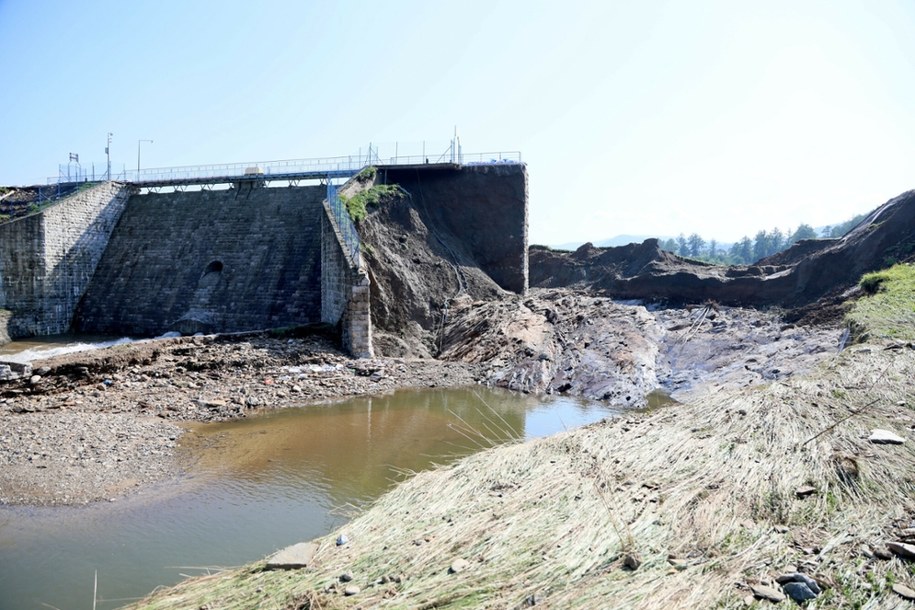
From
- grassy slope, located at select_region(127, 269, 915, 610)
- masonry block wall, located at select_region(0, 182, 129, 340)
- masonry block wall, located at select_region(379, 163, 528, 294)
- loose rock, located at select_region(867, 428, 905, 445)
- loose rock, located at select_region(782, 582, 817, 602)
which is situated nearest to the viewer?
loose rock, located at select_region(782, 582, 817, 602)

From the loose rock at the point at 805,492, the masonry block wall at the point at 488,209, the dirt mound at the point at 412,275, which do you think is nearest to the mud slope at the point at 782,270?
the masonry block wall at the point at 488,209

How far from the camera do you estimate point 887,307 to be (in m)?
13.5

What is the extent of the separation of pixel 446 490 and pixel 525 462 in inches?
38.2

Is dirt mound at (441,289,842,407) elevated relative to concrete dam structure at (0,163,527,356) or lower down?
lower down

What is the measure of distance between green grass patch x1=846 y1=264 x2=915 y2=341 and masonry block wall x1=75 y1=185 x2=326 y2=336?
46.9 ft

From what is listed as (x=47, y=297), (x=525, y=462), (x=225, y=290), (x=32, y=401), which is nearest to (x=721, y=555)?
(x=525, y=462)

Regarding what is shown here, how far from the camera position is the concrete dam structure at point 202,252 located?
19.8m

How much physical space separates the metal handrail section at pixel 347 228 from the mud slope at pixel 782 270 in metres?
13.9

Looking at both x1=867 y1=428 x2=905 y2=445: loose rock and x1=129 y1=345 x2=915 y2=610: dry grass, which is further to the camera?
x1=867 y1=428 x2=905 y2=445: loose rock

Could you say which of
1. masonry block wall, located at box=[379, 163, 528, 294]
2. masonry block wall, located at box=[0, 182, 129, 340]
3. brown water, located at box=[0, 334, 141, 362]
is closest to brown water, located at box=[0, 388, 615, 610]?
brown water, located at box=[0, 334, 141, 362]

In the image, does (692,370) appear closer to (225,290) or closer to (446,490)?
(446,490)

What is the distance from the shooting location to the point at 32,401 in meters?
11.4

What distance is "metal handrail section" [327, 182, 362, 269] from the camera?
53.7ft

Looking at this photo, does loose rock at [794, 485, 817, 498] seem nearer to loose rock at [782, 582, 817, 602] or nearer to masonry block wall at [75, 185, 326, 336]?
loose rock at [782, 582, 817, 602]
